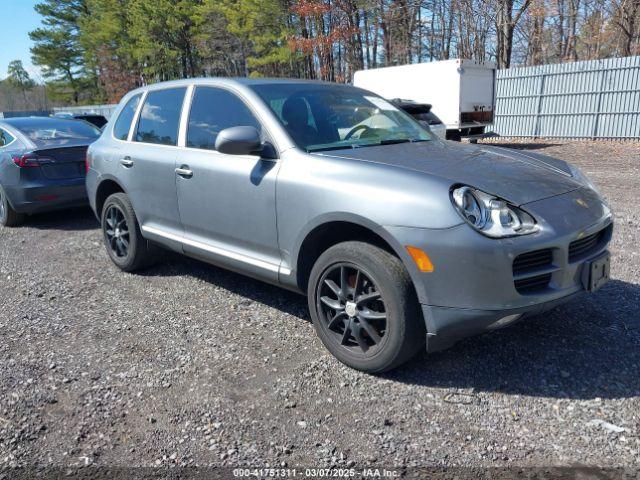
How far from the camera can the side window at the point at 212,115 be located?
3.88 m

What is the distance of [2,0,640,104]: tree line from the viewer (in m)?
27.0

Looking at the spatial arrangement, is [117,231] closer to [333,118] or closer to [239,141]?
[239,141]

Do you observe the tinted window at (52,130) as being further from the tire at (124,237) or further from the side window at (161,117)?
the side window at (161,117)

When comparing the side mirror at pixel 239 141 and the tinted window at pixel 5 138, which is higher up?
the side mirror at pixel 239 141

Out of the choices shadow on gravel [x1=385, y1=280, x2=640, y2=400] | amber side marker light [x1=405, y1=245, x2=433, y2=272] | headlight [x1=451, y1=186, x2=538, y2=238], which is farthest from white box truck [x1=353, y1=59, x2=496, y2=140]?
amber side marker light [x1=405, y1=245, x2=433, y2=272]

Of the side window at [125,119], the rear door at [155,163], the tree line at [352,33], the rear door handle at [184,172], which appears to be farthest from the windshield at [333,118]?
the tree line at [352,33]

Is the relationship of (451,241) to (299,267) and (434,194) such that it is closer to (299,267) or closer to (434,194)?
(434,194)

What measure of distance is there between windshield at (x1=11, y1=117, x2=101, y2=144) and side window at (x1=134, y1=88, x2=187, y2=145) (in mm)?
3503

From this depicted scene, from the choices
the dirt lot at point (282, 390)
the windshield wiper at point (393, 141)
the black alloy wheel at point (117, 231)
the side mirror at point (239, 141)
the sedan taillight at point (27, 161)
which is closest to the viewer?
the dirt lot at point (282, 390)

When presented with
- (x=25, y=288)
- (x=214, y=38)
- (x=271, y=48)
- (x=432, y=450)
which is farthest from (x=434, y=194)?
(x=214, y=38)

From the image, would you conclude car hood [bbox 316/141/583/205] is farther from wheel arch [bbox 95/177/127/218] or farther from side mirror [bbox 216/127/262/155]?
wheel arch [bbox 95/177/127/218]

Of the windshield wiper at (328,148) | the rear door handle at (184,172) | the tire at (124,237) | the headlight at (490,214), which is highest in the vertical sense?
the windshield wiper at (328,148)

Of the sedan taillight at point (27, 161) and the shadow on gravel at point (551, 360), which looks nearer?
the shadow on gravel at point (551, 360)

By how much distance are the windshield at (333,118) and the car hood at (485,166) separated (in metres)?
0.18
